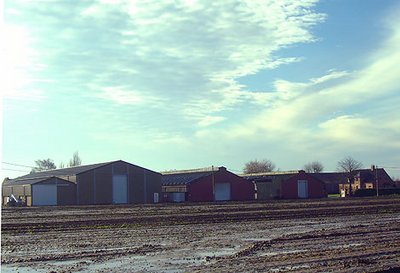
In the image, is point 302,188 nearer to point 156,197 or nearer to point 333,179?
point 156,197

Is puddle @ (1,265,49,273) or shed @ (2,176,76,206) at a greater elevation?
shed @ (2,176,76,206)

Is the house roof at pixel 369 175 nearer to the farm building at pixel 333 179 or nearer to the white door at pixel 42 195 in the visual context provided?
the farm building at pixel 333 179

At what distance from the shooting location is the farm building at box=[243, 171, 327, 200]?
8938 cm

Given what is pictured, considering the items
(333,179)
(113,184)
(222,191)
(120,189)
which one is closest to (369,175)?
(333,179)

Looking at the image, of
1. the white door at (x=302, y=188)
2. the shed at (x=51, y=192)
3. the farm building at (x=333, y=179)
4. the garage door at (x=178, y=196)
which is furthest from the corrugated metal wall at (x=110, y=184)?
the farm building at (x=333, y=179)

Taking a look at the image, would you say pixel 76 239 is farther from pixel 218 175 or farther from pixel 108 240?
pixel 218 175

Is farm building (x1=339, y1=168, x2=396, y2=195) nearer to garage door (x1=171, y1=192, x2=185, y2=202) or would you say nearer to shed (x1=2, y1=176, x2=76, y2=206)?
garage door (x1=171, y1=192, x2=185, y2=202)

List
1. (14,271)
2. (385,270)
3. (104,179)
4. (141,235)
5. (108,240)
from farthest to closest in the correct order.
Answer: (104,179), (141,235), (108,240), (14,271), (385,270)

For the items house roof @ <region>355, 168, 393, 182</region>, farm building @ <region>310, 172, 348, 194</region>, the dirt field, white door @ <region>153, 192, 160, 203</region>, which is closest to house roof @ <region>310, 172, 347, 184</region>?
farm building @ <region>310, 172, 348, 194</region>

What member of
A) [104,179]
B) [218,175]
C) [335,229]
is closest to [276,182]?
[218,175]

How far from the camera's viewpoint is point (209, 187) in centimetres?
8212

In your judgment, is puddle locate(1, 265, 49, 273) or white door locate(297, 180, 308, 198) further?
white door locate(297, 180, 308, 198)

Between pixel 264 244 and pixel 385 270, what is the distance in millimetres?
6161

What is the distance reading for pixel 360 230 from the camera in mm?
22750
